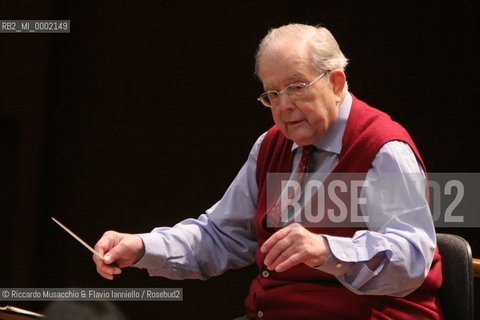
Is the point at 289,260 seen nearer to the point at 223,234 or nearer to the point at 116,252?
the point at 116,252

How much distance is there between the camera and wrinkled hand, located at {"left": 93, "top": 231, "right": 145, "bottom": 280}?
92.3 inches

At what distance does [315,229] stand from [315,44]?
53 cm

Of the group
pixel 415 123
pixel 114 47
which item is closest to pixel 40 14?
pixel 114 47

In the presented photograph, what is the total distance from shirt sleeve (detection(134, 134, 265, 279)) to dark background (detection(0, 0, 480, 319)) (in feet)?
4.35

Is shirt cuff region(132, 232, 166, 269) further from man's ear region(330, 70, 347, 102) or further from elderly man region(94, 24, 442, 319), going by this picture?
man's ear region(330, 70, 347, 102)

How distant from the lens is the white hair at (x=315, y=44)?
238 cm

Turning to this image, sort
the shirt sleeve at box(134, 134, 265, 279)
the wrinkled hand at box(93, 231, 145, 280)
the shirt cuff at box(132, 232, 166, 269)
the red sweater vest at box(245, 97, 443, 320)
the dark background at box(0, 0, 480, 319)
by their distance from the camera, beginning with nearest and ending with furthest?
the red sweater vest at box(245, 97, 443, 320) → the wrinkled hand at box(93, 231, 145, 280) → the shirt cuff at box(132, 232, 166, 269) → the shirt sleeve at box(134, 134, 265, 279) → the dark background at box(0, 0, 480, 319)

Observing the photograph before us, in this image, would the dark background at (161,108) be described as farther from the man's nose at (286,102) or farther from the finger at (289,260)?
the finger at (289,260)

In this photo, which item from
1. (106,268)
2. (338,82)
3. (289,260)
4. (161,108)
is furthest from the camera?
(161,108)

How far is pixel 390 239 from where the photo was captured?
2105 mm

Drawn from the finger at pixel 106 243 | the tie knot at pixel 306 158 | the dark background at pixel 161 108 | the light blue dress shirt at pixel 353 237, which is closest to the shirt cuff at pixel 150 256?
the light blue dress shirt at pixel 353 237

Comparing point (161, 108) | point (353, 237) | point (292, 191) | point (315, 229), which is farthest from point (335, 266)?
point (161, 108)

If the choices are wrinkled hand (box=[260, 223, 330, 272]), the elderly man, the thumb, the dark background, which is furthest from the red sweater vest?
the dark background

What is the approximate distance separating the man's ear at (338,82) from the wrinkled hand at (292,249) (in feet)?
1.93
